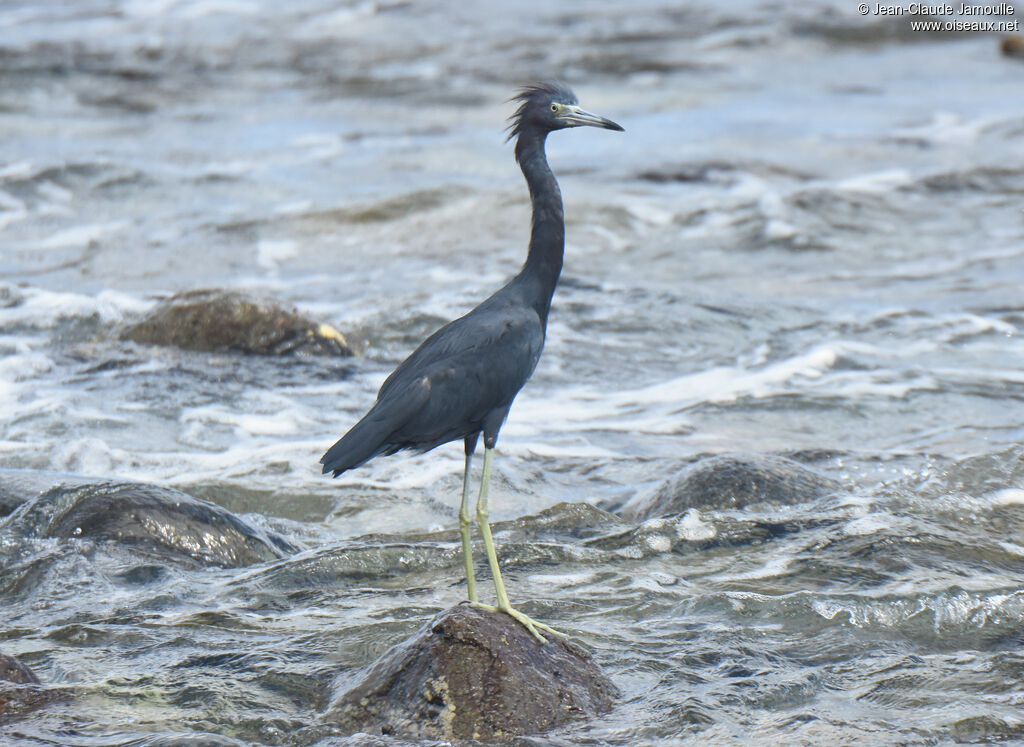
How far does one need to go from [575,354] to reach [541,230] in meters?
4.52

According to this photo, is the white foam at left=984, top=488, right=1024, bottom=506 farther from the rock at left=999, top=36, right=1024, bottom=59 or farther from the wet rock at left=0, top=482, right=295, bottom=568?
the rock at left=999, top=36, right=1024, bottom=59

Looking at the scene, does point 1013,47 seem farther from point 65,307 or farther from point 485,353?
point 485,353

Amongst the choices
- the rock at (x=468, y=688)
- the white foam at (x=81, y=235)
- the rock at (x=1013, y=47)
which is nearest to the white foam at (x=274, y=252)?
the white foam at (x=81, y=235)

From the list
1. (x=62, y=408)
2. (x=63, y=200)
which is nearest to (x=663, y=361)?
(x=62, y=408)

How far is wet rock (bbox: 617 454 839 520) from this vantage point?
587 cm

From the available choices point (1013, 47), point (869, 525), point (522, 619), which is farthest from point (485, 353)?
point (1013, 47)

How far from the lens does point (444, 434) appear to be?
163 inches

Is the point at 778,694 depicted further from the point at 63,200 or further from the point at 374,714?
the point at 63,200

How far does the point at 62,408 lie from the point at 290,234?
4821 mm

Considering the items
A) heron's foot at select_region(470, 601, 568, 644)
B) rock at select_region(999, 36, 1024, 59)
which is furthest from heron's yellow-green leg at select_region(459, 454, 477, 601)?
rock at select_region(999, 36, 1024, 59)

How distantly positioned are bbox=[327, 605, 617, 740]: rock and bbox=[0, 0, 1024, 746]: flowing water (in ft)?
0.36

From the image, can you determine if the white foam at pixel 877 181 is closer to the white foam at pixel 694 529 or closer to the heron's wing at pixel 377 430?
the white foam at pixel 694 529

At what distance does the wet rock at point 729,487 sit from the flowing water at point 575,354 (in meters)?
0.09

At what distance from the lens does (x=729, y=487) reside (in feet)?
19.4
